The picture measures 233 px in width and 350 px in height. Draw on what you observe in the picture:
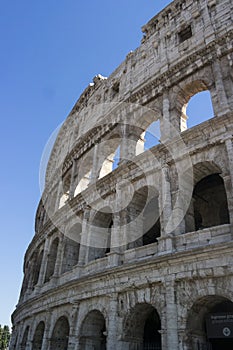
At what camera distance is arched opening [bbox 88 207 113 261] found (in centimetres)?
1345

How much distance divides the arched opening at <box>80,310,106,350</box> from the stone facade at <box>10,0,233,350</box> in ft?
0.13

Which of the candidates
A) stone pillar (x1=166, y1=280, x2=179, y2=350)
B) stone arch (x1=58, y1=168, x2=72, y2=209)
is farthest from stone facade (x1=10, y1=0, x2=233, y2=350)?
stone arch (x1=58, y1=168, x2=72, y2=209)

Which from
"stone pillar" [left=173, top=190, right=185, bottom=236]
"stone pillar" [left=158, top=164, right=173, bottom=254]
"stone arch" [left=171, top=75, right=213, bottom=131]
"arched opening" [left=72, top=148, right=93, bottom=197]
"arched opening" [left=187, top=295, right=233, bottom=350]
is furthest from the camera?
"arched opening" [left=72, top=148, right=93, bottom=197]

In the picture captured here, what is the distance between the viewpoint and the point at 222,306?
33.0 ft

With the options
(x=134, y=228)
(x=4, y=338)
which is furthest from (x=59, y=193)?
(x=4, y=338)

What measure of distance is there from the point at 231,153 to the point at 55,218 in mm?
10555

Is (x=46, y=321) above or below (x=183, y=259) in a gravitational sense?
below

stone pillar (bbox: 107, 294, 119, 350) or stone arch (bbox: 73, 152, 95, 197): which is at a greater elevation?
stone arch (bbox: 73, 152, 95, 197)

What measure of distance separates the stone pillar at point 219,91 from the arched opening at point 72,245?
8545 mm

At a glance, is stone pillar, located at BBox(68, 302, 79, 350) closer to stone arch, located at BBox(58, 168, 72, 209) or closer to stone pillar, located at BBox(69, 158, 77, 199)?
stone pillar, located at BBox(69, 158, 77, 199)

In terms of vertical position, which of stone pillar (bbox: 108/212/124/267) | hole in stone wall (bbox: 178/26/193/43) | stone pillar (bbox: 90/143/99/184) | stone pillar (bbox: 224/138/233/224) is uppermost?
hole in stone wall (bbox: 178/26/193/43)

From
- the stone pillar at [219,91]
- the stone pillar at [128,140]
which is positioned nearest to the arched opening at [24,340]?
the stone pillar at [128,140]

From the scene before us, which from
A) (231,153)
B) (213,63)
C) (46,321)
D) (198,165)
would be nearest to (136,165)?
(198,165)

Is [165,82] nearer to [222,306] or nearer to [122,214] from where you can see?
[122,214]
